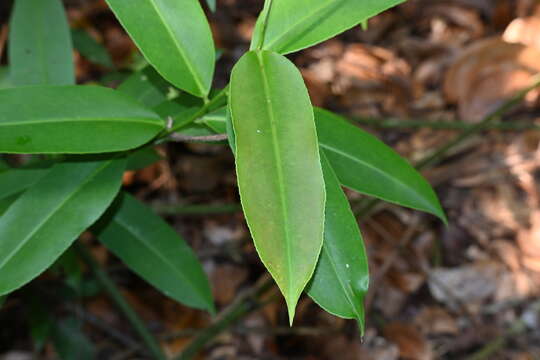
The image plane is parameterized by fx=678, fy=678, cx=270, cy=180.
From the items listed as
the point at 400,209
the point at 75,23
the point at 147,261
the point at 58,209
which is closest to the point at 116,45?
the point at 75,23

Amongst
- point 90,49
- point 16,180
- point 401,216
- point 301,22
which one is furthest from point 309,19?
point 401,216

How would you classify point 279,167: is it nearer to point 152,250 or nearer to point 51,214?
point 51,214

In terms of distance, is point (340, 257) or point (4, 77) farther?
point (4, 77)

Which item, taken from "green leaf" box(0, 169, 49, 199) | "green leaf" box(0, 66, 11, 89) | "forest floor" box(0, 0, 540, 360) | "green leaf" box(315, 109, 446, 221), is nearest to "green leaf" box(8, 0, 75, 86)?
"green leaf" box(0, 169, 49, 199)

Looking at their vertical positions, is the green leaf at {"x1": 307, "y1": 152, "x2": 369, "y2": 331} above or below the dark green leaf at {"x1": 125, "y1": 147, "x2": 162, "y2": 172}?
above

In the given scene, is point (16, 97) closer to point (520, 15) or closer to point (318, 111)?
point (318, 111)

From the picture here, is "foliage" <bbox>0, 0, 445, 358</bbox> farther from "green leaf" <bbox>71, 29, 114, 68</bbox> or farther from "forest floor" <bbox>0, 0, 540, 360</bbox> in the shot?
"forest floor" <bbox>0, 0, 540, 360</bbox>

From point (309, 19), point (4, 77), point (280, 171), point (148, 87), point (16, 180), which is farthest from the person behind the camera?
point (4, 77)
